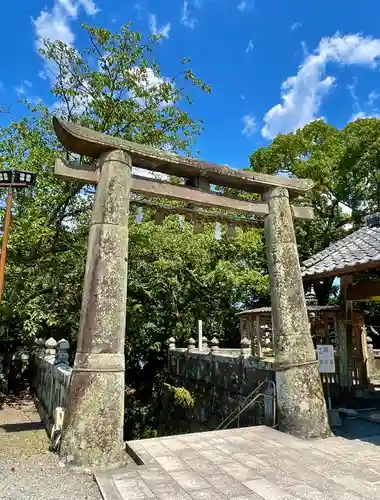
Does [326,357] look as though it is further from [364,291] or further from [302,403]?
[364,291]

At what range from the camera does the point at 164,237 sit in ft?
49.2

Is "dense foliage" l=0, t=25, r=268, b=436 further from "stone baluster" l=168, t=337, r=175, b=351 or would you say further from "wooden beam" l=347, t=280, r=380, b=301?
"wooden beam" l=347, t=280, r=380, b=301

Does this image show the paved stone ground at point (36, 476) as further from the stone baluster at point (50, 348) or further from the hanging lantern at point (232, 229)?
the hanging lantern at point (232, 229)

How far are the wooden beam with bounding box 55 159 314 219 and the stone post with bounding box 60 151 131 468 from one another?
0.22 m

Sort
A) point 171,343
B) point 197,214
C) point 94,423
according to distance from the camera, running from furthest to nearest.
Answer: point 171,343
point 197,214
point 94,423

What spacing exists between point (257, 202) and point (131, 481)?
4814mm

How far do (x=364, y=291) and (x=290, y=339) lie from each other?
2924 millimetres

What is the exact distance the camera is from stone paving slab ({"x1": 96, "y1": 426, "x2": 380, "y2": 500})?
12.1 ft

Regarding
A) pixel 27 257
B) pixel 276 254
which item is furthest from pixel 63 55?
pixel 276 254

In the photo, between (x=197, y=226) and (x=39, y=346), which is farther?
(x=39, y=346)

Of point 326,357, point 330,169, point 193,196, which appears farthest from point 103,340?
point 330,169

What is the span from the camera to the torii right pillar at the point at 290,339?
5.84m

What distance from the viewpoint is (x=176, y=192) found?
6.07 meters

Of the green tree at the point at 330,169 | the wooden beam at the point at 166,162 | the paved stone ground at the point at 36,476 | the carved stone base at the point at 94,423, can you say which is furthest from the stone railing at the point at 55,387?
the green tree at the point at 330,169
